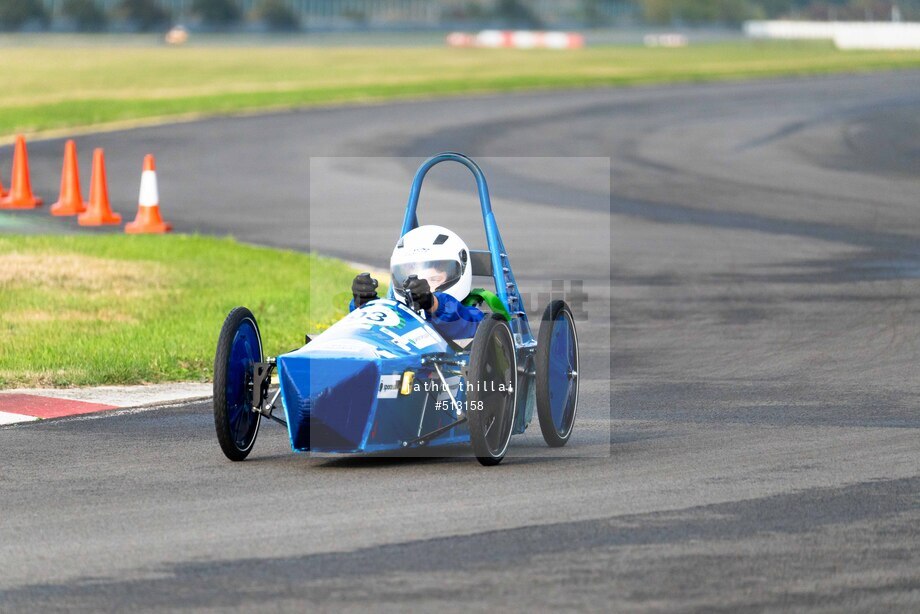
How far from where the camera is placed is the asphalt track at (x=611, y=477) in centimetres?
637

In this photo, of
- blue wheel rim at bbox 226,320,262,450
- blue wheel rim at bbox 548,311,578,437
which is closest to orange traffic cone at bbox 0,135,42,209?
blue wheel rim at bbox 548,311,578,437

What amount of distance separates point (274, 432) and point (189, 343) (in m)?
3.06

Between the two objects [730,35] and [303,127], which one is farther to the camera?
[730,35]

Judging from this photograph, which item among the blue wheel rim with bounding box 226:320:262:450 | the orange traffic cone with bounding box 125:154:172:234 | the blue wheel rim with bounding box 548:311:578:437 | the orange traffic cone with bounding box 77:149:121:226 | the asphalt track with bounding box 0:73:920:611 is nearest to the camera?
the asphalt track with bounding box 0:73:920:611

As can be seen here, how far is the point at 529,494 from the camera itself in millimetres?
7824

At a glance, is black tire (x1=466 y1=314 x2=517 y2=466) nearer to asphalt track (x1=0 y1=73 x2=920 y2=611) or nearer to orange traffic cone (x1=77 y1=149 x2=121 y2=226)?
asphalt track (x1=0 y1=73 x2=920 y2=611)

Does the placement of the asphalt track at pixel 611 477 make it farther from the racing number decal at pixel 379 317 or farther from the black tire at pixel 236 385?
the racing number decal at pixel 379 317

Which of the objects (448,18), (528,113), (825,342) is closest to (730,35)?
(448,18)

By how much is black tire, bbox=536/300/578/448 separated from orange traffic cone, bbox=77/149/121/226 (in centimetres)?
1306

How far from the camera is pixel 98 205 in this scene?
21719mm

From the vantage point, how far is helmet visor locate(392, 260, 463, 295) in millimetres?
8984

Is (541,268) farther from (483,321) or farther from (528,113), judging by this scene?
(528,113)

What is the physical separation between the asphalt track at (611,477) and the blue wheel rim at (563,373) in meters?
0.17

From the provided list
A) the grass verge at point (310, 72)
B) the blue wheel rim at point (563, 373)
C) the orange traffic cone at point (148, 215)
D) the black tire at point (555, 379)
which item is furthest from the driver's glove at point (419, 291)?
the grass verge at point (310, 72)
